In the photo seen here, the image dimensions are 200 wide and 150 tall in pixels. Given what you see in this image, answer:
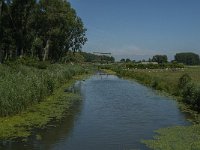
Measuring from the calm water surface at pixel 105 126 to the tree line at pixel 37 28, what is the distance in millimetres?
25685

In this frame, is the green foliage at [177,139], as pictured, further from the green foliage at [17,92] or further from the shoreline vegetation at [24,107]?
the green foliage at [17,92]

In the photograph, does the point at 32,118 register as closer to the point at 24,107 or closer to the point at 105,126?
the point at 24,107

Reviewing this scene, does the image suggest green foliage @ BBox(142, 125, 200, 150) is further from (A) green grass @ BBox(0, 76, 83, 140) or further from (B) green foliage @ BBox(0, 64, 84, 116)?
(B) green foliage @ BBox(0, 64, 84, 116)

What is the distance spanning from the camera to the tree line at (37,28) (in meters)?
58.9

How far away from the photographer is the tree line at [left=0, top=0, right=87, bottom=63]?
58872 millimetres

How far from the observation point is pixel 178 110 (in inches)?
1064

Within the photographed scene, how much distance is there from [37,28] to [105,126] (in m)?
53.4

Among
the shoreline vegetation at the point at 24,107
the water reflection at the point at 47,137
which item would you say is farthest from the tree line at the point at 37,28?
the water reflection at the point at 47,137

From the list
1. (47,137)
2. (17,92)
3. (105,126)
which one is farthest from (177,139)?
(17,92)

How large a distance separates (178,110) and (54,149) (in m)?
13.8

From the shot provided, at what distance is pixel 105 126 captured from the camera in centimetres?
2039

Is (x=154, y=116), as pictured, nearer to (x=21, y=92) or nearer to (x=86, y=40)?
(x=21, y=92)

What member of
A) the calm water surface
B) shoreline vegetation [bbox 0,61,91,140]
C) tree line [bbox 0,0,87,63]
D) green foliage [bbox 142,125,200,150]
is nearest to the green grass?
shoreline vegetation [bbox 0,61,91,140]

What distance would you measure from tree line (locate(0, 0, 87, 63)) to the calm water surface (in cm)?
2568
